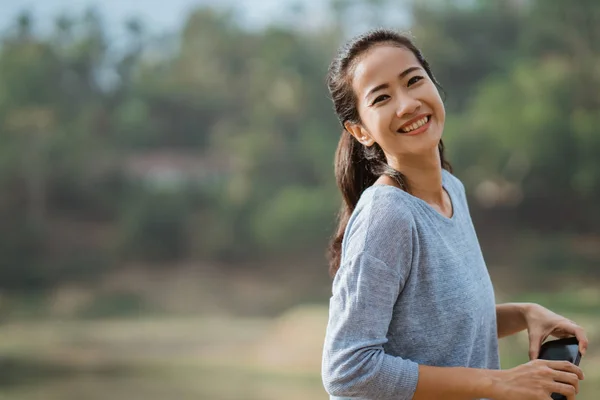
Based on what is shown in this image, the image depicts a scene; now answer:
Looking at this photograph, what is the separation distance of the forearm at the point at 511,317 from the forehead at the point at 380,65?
39 centimetres

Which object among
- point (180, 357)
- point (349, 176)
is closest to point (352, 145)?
point (349, 176)

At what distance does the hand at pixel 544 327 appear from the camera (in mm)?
989

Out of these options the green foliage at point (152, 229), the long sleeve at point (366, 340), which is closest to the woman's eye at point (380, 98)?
the long sleeve at point (366, 340)

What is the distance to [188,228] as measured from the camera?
5.19 m

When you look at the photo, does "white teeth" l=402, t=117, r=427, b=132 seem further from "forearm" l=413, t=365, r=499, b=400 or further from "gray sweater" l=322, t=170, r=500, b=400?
"forearm" l=413, t=365, r=499, b=400

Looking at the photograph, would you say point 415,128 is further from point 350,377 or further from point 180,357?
point 180,357

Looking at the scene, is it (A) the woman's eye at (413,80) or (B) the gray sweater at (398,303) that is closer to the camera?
(B) the gray sweater at (398,303)

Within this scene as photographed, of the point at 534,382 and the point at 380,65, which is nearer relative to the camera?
the point at 534,382

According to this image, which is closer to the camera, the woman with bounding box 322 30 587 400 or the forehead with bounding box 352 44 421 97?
the woman with bounding box 322 30 587 400

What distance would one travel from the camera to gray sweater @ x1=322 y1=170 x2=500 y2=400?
0.83 meters

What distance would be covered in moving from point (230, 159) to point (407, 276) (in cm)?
439

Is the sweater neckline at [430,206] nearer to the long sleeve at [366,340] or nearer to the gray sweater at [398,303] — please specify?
the gray sweater at [398,303]

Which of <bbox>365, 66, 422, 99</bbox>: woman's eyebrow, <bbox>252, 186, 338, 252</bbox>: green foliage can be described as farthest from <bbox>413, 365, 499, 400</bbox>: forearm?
<bbox>252, 186, 338, 252</bbox>: green foliage

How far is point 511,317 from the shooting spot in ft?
3.57
